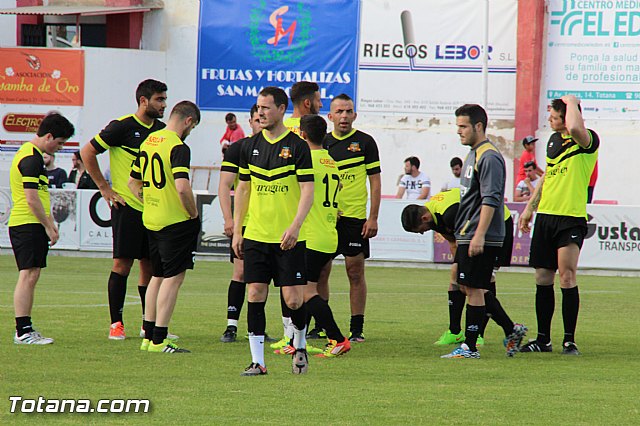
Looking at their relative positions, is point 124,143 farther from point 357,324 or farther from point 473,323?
point 473,323

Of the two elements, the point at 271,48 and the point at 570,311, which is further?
the point at 271,48

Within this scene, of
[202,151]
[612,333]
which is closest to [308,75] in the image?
[202,151]

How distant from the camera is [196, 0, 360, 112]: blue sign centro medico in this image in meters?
31.7

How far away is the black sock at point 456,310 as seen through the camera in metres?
11.2

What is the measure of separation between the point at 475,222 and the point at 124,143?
336 cm

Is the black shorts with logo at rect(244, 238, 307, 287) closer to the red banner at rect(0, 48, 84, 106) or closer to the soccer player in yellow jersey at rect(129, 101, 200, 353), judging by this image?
the soccer player in yellow jersey at rect(129, 101, 200, 353)

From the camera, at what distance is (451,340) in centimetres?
1119

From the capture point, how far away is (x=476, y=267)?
9.89m

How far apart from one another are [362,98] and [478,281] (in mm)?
22090

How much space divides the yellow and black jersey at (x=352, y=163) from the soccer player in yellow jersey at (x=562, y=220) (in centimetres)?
164

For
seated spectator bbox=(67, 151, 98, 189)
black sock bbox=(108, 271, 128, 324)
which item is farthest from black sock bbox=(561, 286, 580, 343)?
seated spectator bbox=(67, 151, 98, 189)

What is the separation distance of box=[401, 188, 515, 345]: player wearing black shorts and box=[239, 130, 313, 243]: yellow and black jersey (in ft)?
5.92

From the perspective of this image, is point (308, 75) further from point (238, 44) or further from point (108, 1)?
point (108, 1)

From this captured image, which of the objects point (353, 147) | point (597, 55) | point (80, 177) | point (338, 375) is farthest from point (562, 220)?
point (597, 55)
